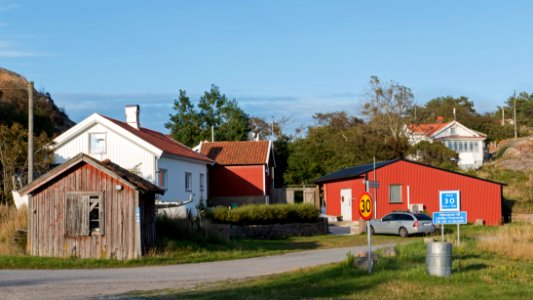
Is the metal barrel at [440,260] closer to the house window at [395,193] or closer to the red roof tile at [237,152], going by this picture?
the house window at [395,193]

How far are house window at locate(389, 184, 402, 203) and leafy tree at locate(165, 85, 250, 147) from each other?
2778 cm

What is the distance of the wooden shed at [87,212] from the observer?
26562mm

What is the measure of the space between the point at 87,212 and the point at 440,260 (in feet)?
44.6

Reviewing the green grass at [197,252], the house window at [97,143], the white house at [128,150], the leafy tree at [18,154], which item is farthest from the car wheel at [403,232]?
the leafy tree at [18,154]

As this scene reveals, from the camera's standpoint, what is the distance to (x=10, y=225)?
28859 mm

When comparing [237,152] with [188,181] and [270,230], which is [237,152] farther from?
[270,230]

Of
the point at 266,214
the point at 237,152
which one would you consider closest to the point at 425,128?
the point at 237,152

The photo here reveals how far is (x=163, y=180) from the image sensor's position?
1672 inches

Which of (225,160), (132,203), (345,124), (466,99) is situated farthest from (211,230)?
(466,99)

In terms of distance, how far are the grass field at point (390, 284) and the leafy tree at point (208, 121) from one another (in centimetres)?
5451

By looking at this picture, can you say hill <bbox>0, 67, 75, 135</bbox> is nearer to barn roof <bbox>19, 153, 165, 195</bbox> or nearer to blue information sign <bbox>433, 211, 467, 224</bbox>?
barn roof <bbox>19, 153, 165, 195</bbox>

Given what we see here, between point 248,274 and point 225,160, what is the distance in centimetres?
3397

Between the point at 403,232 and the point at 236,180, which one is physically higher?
the point at 236,180

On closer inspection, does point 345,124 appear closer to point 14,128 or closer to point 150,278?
point 14,128
